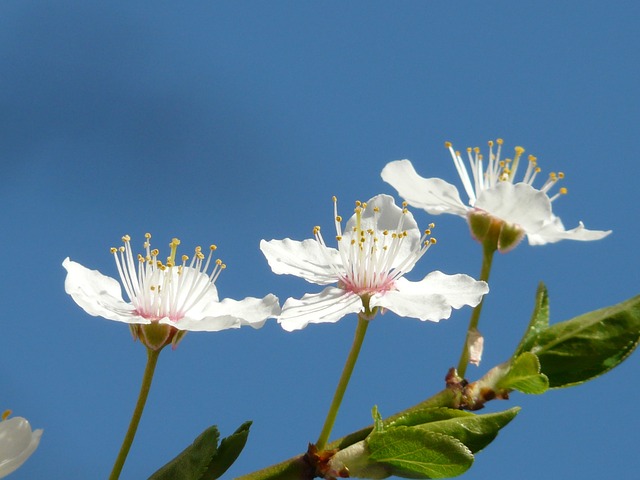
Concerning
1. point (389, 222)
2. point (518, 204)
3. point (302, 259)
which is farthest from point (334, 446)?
point (518, 204)

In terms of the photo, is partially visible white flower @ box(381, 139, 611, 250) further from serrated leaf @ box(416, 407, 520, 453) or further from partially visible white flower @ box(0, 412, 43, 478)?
partially visible white flower @ box(0, 412, 43, 478)

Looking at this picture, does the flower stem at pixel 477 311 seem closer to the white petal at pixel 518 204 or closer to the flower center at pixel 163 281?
the white petal at pixel 518 204

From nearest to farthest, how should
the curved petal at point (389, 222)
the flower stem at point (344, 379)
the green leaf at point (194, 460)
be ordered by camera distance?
the green leaf at point (194, 460) < the flower stem at point (344, 379) < the curved petal at point (389, 222)

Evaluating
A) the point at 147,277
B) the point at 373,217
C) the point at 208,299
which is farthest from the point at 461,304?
the point at 147,277

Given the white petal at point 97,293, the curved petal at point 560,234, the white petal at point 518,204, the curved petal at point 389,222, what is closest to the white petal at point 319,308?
the curved petal at point 389,222

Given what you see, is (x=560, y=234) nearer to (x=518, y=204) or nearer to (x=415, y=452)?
(x=518, y=204)

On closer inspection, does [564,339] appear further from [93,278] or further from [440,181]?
[93,278]

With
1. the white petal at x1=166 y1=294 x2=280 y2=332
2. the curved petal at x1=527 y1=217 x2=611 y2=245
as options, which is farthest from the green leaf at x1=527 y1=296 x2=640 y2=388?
the white petal at x1=166 y1=294 x2=280 y2=332
